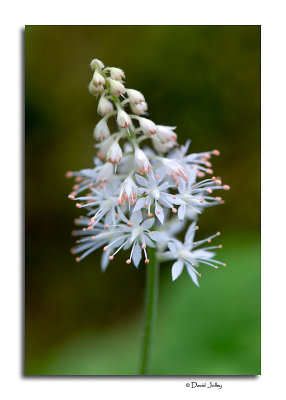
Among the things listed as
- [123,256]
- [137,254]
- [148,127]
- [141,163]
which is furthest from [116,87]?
[123,256]

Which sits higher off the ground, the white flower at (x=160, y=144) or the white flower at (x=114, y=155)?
the white flower at (x=160, y=144)

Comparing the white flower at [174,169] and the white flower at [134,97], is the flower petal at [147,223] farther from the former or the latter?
the white flower at [134,97]


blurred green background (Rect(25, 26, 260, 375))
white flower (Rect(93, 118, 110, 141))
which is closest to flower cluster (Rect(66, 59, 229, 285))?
white flower (Rect(93, 118, 110, 141))

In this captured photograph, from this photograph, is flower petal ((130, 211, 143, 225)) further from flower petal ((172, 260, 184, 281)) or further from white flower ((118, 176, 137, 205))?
flower petal ((172, 260, 184, 281))

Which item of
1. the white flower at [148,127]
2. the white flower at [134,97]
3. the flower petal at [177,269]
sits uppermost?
the white flower at [134,97]

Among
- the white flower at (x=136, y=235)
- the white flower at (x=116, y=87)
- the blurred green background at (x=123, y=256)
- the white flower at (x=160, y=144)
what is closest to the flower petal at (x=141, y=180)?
the white flower at (x=136, y=235)

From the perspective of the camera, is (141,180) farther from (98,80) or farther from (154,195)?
(98,80)
